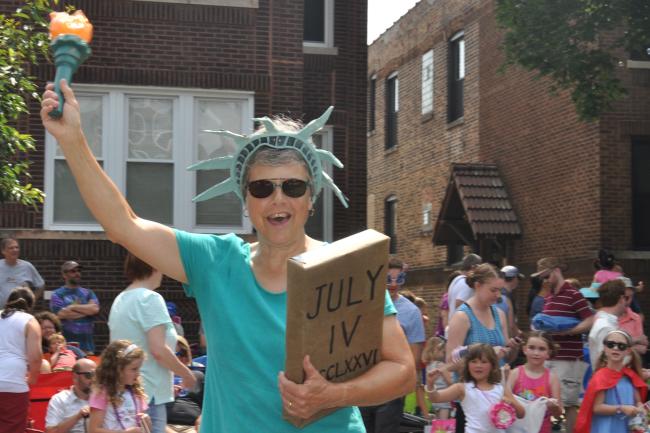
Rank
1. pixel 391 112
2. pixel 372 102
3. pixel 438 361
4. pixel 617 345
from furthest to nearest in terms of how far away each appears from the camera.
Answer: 1. pixel 372 102
2. pixel 391 112
3. pixel 438 361
4. pixel 617 345

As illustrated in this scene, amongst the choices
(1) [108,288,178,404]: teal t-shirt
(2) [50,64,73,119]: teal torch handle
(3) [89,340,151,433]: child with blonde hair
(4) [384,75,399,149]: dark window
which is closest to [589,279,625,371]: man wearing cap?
(1) [108,288,178,404]: teal t-shirt

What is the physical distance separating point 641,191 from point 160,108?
9.80 meters

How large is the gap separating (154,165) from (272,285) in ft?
43.3

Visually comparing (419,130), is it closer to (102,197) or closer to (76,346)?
(76,346)

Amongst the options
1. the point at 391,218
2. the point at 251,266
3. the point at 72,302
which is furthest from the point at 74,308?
the point at 391,218

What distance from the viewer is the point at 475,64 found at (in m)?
27.2

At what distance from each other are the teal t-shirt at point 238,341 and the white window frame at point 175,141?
1272 centimetres

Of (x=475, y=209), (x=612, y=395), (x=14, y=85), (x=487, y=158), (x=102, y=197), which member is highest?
(x=487, y=158)

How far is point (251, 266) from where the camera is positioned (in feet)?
11.7

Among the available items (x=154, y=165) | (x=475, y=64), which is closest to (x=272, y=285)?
(x=154, y=165)

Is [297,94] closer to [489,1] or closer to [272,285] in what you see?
[489,1]

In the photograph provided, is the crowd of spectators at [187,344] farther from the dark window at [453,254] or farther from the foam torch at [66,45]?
the dark window at [453,254]

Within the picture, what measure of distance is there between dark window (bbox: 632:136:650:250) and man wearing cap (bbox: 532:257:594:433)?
10.4 meters

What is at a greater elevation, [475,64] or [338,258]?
[475,64]
